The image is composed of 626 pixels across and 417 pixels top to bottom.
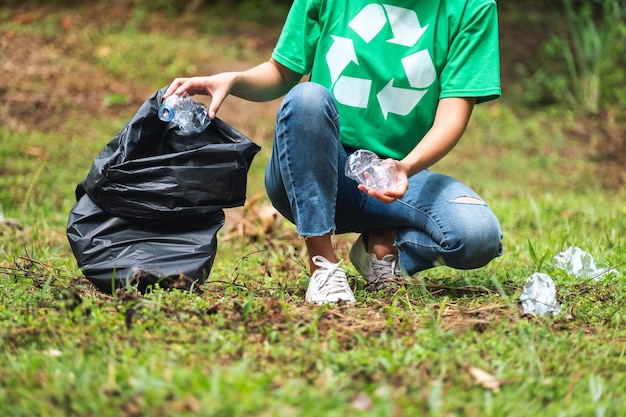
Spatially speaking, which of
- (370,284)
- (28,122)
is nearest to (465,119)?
(370,284)

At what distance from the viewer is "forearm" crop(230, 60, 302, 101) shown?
2879mm

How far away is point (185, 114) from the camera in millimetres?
2826

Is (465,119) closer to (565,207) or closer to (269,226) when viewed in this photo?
(269,226)

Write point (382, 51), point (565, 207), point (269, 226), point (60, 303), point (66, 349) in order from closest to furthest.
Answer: point (66, 349), point (60, 303), point (382, 51), point (269, 226), point (565, 207)

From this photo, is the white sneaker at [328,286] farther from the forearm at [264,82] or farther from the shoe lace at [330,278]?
the forearm at [264,82]

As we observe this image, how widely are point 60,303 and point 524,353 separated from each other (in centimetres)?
131

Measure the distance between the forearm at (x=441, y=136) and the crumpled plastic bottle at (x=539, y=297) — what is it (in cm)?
54

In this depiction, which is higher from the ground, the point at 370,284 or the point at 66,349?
the point at 66,349

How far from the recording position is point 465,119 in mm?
2791

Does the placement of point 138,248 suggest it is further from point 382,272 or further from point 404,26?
point 404,26

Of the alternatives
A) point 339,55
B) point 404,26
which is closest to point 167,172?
point 339,55

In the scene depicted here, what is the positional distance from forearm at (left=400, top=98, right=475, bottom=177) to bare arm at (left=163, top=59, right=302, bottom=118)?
0.63m

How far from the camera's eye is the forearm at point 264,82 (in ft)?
9.45

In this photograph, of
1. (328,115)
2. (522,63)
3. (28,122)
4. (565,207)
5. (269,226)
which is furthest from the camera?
(522,63)
